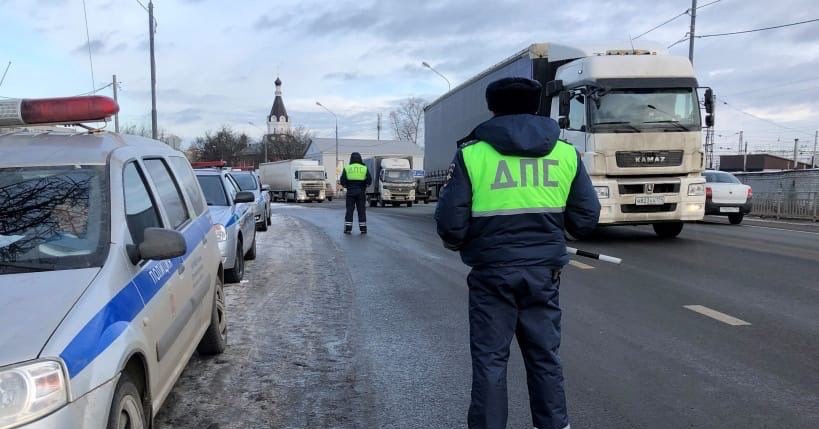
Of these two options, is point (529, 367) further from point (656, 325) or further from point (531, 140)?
point (656, 325)

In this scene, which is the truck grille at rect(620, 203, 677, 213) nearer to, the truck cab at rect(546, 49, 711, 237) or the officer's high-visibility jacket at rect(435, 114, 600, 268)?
the truck cab at rect(546, 49, 711, 237)

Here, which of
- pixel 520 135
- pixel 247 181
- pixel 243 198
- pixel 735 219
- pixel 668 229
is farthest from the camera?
pixel 735 219

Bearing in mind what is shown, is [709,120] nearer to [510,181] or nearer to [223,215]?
[223,215]

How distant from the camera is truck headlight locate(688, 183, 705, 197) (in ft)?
37.6

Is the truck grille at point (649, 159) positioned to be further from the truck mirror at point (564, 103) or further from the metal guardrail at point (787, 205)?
the metal guardrail at point (787, 205)

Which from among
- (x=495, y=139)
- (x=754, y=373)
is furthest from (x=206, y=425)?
(x=754, y=373)

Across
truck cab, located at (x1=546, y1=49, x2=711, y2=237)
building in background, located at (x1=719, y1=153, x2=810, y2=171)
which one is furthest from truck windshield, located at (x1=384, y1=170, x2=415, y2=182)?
building in background, located at (x1=719, y1=153, x2=810, y2=171)

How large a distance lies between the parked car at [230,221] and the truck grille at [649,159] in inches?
260

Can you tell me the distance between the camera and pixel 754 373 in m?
4.45

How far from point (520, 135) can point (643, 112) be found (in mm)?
9369

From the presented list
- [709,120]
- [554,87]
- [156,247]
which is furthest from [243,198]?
[709,120]

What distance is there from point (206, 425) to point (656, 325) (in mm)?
4152

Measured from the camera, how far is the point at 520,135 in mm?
2875

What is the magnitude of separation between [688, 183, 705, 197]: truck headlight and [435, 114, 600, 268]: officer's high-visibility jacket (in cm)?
958
